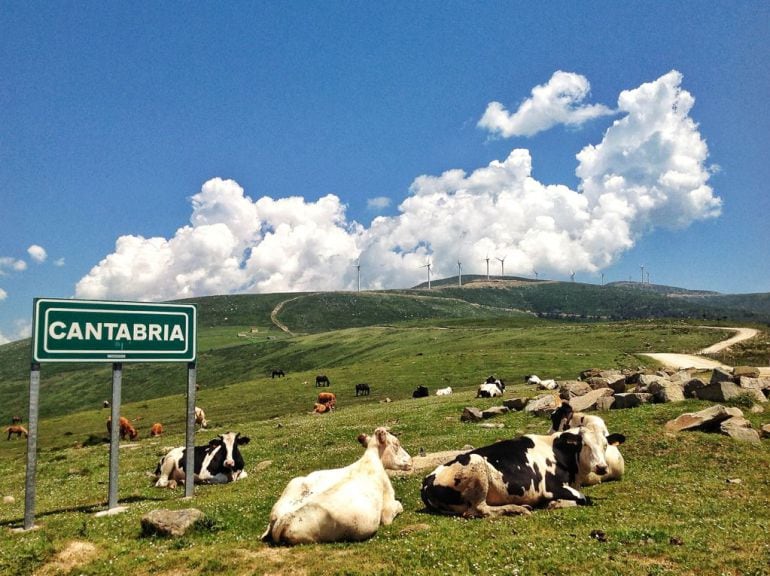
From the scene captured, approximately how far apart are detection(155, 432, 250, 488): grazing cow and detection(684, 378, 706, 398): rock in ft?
72.5

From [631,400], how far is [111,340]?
23.7 meters

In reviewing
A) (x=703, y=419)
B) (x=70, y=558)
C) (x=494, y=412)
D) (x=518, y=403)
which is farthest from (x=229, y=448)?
(x=703, y=419)

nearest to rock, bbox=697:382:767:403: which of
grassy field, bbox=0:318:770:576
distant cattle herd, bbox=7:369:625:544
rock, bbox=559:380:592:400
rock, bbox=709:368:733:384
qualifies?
grassy field, bbox=0:318:770:576

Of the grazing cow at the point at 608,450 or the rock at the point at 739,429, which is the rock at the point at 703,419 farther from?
the grazing cow at the point at 608,450

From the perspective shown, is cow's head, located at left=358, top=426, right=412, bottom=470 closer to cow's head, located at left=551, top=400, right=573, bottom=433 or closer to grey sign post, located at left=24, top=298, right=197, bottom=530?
cow's head, located at left=551, top=400, right=573, bottom=433

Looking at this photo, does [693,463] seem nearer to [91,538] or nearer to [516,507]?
[516,507]

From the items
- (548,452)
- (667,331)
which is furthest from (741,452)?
(667,331)

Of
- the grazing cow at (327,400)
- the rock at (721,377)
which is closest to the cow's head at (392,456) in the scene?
the rock at (721,377)

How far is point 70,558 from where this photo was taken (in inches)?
462

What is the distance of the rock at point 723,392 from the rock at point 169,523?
24.1 metres

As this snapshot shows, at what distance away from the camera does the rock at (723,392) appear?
26.0 metres

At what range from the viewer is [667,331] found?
106188 millimetres

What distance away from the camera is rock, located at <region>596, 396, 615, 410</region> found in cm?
2761

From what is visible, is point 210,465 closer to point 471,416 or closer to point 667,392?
point 471,416
